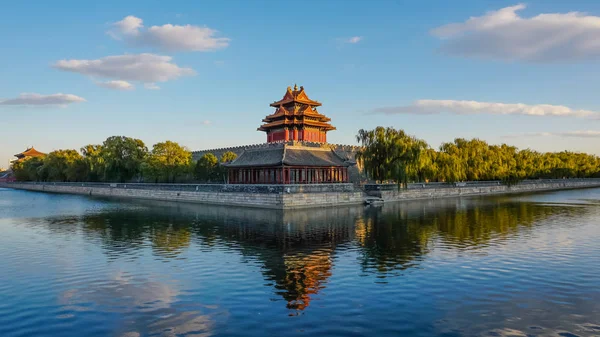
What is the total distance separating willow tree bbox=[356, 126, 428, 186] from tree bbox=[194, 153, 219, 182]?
20030 millimetres

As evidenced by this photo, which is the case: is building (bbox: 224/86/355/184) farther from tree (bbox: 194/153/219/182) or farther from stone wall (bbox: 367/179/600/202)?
stone wall (bbox: 367/179/600/202)

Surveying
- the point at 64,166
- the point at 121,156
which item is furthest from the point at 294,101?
the point at 64,166

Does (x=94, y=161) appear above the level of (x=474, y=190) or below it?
above

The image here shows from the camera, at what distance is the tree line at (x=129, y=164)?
5394 centimetres

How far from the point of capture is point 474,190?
57938 mm

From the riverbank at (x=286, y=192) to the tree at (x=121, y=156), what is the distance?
2.51m

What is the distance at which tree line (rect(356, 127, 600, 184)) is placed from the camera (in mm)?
43219

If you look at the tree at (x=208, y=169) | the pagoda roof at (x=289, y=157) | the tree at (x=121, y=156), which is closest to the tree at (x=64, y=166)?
the tree at (x=121, y=156)

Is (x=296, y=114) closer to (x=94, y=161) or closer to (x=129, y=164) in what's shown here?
(x=129, y=164)

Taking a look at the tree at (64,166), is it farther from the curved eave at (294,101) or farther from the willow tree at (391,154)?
the willow tree at (391,154)

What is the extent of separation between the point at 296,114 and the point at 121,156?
30.2 m

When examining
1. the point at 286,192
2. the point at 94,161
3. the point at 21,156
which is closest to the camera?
the point at 286,192

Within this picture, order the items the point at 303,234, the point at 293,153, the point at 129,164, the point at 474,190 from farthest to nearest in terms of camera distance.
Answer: the point at 129,164 → the point at 474,190 → the point at 293,153 → the point at 303,234

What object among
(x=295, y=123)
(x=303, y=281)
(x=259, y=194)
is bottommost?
(x=303, y=281)
